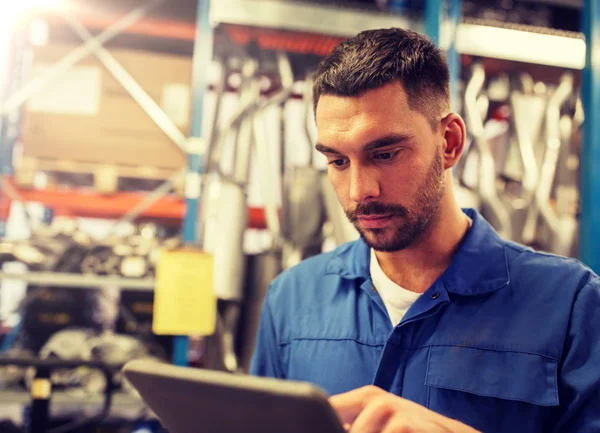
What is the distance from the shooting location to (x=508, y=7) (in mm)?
3836

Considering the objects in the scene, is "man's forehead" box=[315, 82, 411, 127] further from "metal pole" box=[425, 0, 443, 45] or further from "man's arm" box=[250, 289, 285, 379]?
"metal pole" box=[425, 0, 443, 45]

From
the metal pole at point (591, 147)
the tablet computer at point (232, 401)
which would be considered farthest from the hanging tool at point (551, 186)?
the tablet computer at point (232, 401)

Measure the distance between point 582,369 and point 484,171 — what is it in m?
2.22

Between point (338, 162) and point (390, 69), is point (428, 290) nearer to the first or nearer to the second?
point (338, 162)

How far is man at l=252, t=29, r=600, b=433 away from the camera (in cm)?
116

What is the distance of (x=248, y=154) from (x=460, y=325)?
2118mm

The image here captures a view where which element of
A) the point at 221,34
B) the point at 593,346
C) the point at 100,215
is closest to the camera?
the point at 593,346

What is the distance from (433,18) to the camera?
2.78m

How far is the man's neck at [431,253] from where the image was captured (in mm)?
1353

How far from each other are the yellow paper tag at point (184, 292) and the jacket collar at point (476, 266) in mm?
1058

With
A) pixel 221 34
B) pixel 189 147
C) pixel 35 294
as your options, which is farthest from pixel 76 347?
pixel 221 34

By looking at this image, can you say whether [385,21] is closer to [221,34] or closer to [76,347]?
[221,34]

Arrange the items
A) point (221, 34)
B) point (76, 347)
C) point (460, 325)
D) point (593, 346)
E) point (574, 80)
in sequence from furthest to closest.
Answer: point (574, 80) → point (221, 34) → point (76, 347) → point (460, 325) → point (593, 346)

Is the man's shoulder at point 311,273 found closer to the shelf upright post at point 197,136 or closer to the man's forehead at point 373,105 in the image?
the man's forehead at point 373,105
